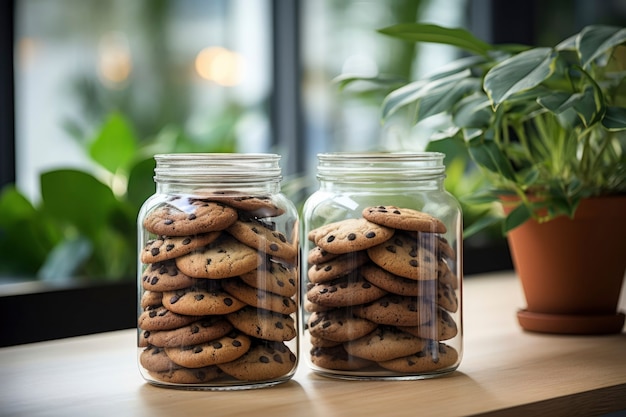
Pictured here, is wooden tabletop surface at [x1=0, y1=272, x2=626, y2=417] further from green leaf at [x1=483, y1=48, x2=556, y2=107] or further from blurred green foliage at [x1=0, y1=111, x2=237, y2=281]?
blurred green foliage at [x1=0, y1=111, x2=237, y2=281]

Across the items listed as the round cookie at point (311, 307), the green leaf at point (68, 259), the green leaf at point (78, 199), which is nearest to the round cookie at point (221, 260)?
the round cookie at point (311, 307)

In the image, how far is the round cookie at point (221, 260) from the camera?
0.77 meters

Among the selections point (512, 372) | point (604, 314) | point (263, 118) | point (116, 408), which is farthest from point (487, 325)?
point (263, 118)

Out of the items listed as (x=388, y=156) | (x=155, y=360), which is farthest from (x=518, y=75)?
(x=155, y=360)

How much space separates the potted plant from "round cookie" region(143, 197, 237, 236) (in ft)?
1.04

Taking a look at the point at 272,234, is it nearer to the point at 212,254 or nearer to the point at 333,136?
the point at 212,254

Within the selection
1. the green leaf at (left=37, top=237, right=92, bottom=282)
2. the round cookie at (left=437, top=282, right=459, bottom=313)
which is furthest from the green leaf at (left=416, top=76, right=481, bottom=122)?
the green leaf at (left=37, top=237, right=92, bottom=282)

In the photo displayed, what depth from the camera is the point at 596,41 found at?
96 cm

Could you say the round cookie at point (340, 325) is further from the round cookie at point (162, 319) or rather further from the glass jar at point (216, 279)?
the round cookie at point (162, 319)

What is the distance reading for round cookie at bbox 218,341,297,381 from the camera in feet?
2.61

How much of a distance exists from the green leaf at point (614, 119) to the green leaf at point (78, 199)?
112cm

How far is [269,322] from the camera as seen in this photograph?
0.80 meters

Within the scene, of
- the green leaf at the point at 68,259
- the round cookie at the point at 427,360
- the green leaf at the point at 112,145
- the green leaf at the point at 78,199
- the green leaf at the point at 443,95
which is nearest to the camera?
the round cookie at the point at 427,360

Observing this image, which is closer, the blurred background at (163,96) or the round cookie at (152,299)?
the round cookie at (152,299)
